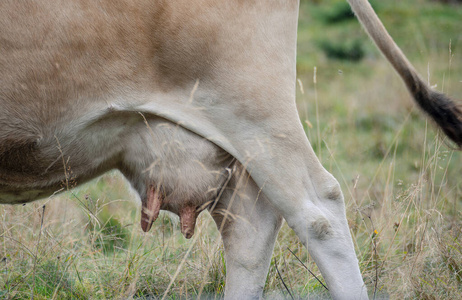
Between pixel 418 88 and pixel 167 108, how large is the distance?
131 cm

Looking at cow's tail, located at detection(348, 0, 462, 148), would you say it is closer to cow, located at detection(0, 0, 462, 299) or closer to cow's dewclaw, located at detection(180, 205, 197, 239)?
cow, located at detection(0, 0, 462, 299)

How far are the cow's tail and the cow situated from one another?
0.47 meters

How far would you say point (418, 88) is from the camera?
9.00ft

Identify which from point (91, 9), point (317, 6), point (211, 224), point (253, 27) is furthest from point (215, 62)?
point (317, 6)

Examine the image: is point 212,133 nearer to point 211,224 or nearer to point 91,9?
point 91,9

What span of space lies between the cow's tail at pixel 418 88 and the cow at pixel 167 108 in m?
0.47

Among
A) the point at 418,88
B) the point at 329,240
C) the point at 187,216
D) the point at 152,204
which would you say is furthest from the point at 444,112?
the point at 152,204

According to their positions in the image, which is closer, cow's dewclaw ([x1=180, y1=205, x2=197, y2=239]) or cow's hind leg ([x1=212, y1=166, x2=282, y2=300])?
cow's dewclaw ([x1=180, y1=205, x2=197, y2=239])

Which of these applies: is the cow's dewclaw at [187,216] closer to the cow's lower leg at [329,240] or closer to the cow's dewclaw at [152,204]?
the cow's dewclaw at [152,204]

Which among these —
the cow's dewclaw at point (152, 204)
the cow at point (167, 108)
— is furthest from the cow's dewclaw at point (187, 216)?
the cow's dewclaw at point (152, 204)

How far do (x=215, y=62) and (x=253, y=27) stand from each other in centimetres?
22

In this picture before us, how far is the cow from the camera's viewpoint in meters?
2.10

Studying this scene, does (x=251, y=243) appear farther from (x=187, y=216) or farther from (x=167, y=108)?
(x=167, y=108)

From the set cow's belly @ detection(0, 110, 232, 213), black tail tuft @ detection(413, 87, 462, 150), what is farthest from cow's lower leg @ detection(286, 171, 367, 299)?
black tail tuft @ detection(413, 87, 462, 150)
